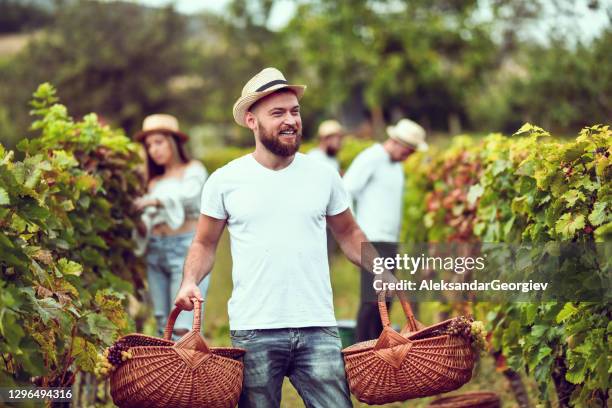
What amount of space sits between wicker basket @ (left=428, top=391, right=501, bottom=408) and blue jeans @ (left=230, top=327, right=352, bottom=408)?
2.27 m

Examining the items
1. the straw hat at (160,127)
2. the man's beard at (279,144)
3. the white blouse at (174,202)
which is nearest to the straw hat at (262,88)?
the man's beard at (279,144)

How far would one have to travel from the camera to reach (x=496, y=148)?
6.84 m

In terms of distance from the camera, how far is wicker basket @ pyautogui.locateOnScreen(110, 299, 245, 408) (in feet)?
13.0

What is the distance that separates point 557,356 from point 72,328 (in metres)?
2.73

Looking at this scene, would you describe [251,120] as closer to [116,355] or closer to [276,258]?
[276,258]

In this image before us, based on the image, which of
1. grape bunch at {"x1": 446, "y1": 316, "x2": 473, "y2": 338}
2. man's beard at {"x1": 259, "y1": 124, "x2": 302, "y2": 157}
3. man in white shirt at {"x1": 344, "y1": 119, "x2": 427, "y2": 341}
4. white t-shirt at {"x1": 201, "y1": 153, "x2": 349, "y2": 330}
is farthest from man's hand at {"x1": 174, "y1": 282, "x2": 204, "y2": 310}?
man in white shirt at {"x1": 344, "y1": 119, "x2": 427, "y2": 341}

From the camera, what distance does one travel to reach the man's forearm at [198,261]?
446 cm

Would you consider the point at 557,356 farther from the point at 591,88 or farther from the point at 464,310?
the point at 591,88

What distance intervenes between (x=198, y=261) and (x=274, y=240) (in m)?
0.40

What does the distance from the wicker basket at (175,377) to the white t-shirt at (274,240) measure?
0.37 metres

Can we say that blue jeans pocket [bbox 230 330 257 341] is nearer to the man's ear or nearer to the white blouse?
the man's ear

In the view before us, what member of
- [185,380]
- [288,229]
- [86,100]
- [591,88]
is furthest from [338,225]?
[86,100]

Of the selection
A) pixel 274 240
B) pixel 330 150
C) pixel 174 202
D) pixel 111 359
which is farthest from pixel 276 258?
pixel 330 150

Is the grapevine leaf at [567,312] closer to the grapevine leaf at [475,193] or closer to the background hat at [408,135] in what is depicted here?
the grapevine leaf at [475,193]
